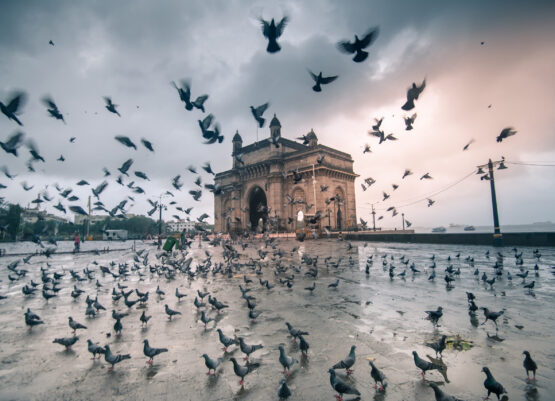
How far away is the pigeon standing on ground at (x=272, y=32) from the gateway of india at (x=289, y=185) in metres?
33.5

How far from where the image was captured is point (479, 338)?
4332mm

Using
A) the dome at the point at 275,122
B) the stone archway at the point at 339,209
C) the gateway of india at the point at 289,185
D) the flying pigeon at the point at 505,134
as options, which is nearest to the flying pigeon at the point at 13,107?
the flying pigeon at the point at 505,134

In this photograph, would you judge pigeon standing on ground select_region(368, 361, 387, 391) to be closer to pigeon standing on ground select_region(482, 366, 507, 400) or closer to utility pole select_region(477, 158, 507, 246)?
pigeon standing on ground select_region(482, 366, 507, 400)

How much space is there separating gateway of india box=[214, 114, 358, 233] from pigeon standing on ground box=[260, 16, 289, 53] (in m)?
33.5

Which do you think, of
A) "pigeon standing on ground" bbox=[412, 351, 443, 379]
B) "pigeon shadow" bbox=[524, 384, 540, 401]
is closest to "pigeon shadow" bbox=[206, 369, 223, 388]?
"pigeon standing on ground" bbox=[412, 351, 443, 379]

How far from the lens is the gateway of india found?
149 feet

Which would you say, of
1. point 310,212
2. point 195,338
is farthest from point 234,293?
point 310,212

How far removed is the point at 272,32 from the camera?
19.6ft

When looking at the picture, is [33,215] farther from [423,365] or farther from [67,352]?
[423,365]

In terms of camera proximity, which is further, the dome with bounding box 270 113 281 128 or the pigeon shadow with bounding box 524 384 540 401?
the dome with bounding box 270 113 281 128

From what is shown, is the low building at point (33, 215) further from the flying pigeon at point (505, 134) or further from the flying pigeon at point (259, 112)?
the flying pigeon at point (505, 134)

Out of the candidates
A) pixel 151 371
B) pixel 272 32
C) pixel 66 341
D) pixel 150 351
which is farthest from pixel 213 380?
pixel 272 32

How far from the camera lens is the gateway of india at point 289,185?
45.4 m

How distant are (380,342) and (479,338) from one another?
64.9 inches
